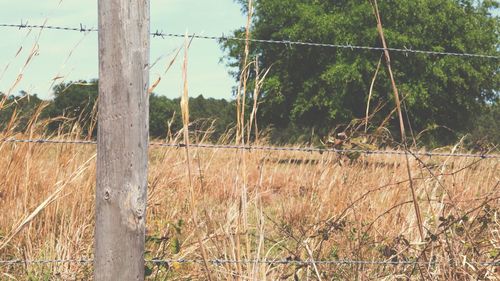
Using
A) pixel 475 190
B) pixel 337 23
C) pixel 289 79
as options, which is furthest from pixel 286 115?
pixel 475 190

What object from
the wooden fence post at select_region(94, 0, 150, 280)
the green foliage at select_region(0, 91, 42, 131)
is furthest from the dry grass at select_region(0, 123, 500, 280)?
the wooden fence post at select_region(94, 0, 150, 280)

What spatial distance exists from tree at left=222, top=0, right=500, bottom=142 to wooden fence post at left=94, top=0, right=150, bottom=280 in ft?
63.4

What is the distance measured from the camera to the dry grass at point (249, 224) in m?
3.29

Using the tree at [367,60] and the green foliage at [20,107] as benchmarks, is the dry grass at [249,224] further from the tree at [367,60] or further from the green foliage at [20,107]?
the tree at [367,60]

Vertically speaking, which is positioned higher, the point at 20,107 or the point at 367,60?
the point at 367,60

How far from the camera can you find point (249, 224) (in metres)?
4.21

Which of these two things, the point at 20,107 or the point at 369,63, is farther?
the point at 369,63

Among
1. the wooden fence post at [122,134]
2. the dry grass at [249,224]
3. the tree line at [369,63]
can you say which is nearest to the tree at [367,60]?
the tree line at [369,63]

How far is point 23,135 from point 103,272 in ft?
6.22

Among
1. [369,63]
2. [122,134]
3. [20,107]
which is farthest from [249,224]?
[369,63]

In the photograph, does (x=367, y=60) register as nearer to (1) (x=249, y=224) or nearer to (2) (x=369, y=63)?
(2) (x=369, y=63)

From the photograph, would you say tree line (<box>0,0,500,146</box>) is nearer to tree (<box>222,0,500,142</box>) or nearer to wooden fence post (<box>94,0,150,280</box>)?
tree (<box>222,0,500,142</box>)

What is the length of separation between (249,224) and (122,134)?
1812mm

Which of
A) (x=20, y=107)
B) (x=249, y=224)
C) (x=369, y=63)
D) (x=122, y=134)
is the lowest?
(x=249, y=224)
